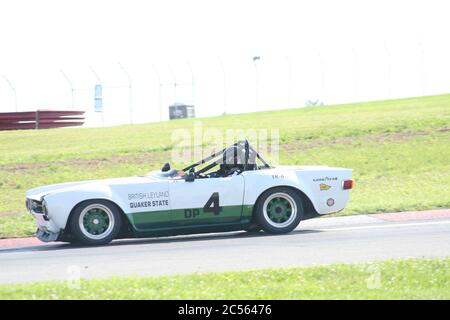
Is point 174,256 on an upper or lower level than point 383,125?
lower

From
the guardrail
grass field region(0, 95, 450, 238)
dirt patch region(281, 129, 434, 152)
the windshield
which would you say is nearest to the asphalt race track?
the windshield

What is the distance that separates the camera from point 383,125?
27562 mm

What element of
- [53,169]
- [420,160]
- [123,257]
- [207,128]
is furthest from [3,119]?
[123,257]

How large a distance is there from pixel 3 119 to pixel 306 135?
41.7 ft

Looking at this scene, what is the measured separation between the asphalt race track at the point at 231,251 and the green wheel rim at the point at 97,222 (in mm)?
213

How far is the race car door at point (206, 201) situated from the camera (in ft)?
42.4

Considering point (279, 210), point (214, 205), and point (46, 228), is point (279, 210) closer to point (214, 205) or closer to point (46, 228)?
point (214, 205)

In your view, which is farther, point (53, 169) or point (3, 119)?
point (3, 119)

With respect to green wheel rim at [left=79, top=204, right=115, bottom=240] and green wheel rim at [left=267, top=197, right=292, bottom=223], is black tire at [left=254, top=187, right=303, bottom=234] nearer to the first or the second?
green wheel rim at [left=267, top=197, right=292, bottom=223]

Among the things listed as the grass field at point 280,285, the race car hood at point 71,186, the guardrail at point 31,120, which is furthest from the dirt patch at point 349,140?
the grass field at point 280,285

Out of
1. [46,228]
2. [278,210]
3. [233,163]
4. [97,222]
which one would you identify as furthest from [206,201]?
[46,228]

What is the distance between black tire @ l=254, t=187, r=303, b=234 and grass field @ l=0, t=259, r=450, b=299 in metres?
3.75
